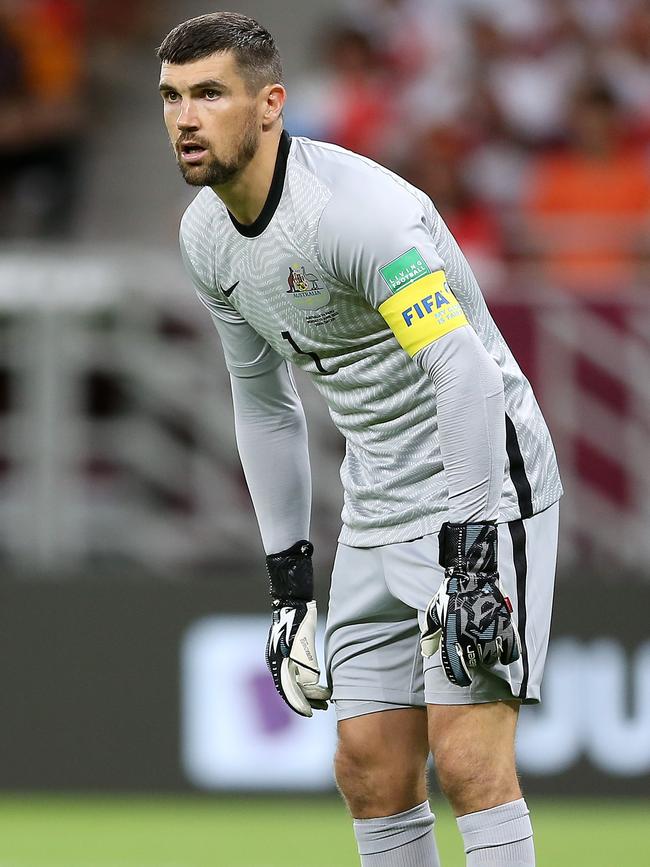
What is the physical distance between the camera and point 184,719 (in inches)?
291

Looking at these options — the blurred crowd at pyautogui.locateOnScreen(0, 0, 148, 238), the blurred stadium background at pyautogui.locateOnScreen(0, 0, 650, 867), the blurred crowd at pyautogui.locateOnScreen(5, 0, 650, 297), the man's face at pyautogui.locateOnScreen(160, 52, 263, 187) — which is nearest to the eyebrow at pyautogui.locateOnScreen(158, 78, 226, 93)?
the man's face at pyautogui.locateOnScreen(160, 52, 263, 187)

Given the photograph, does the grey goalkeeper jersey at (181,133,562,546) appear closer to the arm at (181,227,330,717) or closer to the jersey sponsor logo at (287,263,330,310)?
the jersey sponsor logo at (287,263,330,310)

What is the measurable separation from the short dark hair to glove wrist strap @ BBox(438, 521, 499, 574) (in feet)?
3.26

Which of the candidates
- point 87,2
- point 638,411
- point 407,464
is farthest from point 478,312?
point 87,2

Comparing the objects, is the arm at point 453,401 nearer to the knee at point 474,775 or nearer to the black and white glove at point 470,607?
the black and white glove at point 470,607

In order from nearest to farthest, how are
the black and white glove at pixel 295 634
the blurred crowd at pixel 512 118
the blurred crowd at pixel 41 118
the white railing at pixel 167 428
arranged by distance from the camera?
the black and white glove at pixel 295 634, the white railing at pixel 167 428, the blurred crowd at pixel 512 118, the blurred crowd at pixel 41 118

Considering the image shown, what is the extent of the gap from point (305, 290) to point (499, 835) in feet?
3.86

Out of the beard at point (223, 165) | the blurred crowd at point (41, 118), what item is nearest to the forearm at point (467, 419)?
the beard at point (223, 165)

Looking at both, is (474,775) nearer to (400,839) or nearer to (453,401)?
(400,839)

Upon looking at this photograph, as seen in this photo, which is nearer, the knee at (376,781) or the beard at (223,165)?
the beard at (223,165)

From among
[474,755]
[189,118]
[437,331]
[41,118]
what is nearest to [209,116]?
[189,118]

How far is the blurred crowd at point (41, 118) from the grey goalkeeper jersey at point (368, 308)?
5153 millimetres

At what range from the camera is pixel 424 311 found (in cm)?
355

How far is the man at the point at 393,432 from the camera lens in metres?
3.55
